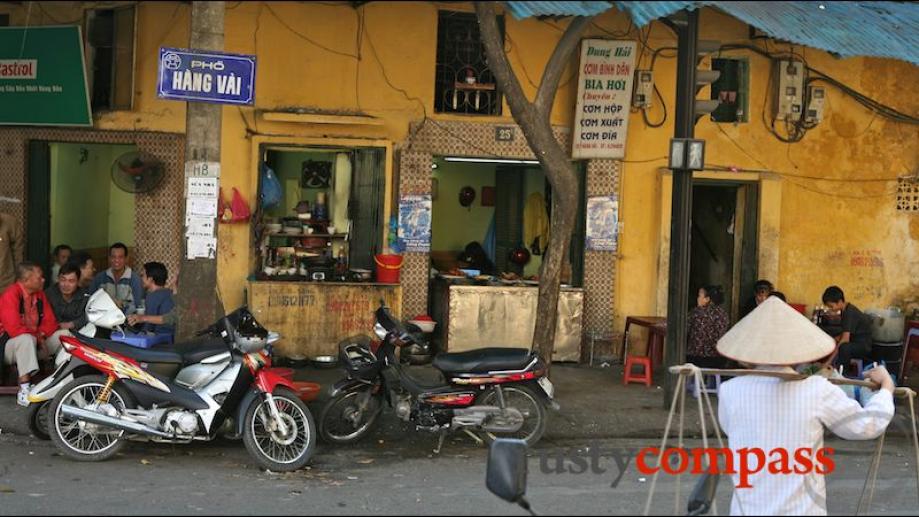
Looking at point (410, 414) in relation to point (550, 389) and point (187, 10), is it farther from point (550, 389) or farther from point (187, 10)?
point (187, 10)

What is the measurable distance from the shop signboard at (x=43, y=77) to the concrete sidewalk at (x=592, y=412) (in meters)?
3.65

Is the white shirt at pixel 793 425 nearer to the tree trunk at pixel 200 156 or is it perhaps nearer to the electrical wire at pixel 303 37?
the tree trunk at pixel 200 156

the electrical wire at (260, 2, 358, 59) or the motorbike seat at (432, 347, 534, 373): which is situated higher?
the electrical wire at (260, 2, 358, 59)

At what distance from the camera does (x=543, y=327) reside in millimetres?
10078

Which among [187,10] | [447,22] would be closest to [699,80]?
[447,22]

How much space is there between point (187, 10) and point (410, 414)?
5.79 meters

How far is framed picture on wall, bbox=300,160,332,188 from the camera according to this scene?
12.5 m

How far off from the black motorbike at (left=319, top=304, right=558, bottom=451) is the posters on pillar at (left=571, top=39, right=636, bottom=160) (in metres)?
4.38

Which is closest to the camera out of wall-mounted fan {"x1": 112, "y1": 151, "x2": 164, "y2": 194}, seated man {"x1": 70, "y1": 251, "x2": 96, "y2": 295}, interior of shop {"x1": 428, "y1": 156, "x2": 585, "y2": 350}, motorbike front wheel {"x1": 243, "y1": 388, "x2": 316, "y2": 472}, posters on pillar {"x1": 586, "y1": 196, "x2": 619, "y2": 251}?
motorbike front wheel {"x1": 243, "y1": 388, "x2": 316, "y2": 472}

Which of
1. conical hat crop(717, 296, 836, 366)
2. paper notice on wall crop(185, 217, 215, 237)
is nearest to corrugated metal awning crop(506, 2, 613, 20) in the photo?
paper notice on wall crop(185, 217, 215, 237)

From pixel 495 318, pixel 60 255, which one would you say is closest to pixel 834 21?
pixel 495 318

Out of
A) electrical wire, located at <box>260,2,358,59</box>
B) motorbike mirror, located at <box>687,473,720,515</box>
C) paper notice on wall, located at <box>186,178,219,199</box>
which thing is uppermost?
electrical wire, located at <box>260,2,358,59</box>

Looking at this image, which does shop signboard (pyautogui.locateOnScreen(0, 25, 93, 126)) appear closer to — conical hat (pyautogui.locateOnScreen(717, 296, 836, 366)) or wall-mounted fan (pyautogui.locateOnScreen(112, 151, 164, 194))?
wall-mounted fan (pyautogui.locateOnScreen(112, 151, 164, 194))

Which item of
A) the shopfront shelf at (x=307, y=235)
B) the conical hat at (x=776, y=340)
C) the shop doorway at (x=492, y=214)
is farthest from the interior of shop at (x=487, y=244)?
the conical hat at (x=776, y=340)
